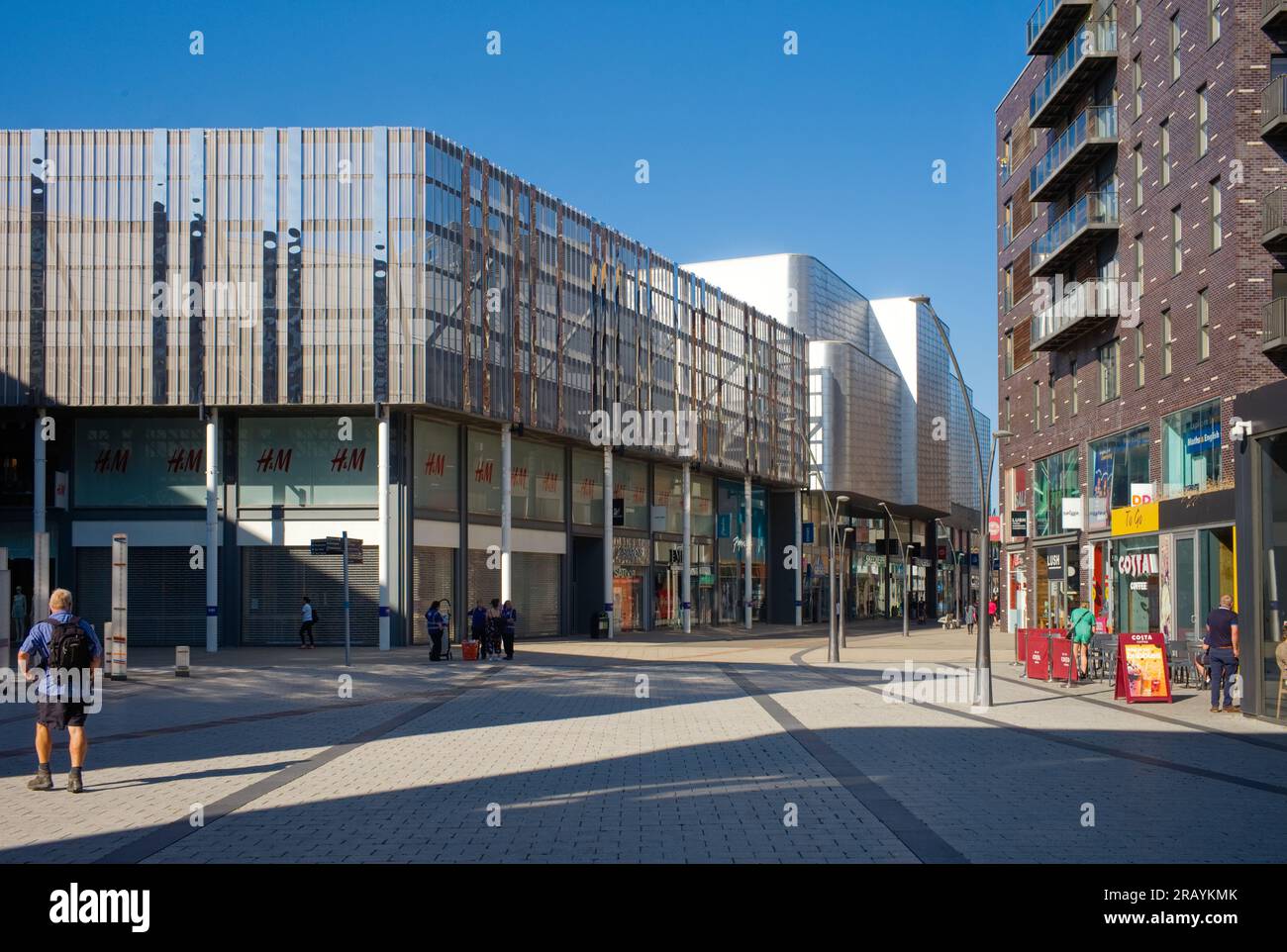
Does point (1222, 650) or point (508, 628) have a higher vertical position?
point (1222, 650)

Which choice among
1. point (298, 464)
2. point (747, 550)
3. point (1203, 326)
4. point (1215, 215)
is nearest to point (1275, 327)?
point (1203, 326)

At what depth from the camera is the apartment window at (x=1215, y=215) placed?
31958 millimetres

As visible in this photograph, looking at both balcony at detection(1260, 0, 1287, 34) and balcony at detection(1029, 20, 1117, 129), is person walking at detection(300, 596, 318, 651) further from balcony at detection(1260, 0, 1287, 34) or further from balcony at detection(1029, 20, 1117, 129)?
balcony at detection(1260, 0, 1287, 34)

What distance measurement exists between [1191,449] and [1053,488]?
1363 centimetres

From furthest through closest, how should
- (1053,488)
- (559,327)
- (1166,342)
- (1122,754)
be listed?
(559,327), (1053,488), (1166,342), (1122,754)

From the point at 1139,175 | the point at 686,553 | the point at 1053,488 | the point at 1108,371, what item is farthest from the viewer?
the point at 686,553

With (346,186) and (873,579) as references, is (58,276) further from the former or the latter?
(873,579)

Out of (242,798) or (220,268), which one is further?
(220,268)

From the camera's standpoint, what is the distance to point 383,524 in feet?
132

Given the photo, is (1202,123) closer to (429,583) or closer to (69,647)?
(429,583)

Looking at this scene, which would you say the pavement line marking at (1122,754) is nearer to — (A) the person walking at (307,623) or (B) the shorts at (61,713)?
(B) the shorts at (61,713)

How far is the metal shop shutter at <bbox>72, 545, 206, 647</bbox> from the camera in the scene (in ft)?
138

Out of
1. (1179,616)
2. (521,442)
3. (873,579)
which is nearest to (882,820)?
(1179,616)

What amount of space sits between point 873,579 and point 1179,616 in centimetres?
6227
